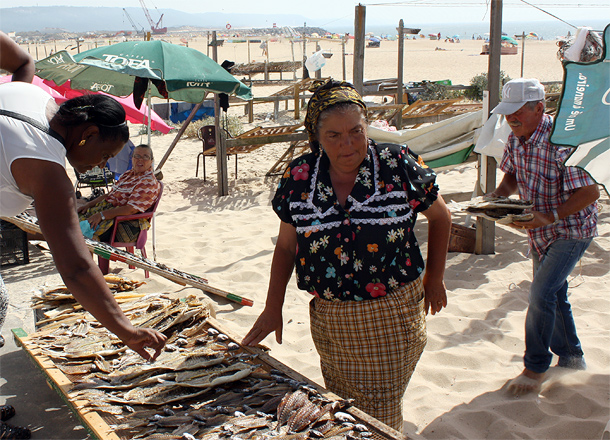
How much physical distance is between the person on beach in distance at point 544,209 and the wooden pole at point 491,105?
6.63 feet

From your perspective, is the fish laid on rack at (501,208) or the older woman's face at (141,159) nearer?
the fish laid on rack at (501,208)

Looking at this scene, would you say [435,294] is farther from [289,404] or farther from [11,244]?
[11,244]

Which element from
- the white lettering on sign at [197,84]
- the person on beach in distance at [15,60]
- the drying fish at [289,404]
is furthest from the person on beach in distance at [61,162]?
the white lettering on sign at [197,84]

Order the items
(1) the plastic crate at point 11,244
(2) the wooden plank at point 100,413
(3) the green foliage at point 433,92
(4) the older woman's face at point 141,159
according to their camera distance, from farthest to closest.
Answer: (3) the green foliage at point 433,92 < (1) the plastic crate at point 11,244 < (4) the older woman's face at point 141,159 < (2) the wooden plank at point 100,413

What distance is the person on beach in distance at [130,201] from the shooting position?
506cm

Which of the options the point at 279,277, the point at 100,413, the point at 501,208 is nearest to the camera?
the point at 100,413

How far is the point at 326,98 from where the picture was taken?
85.1 inches

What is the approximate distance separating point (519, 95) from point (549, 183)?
499mm

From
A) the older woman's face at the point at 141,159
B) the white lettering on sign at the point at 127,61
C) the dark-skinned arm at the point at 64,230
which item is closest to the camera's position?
the dark-skinned arm at the point at 64,230

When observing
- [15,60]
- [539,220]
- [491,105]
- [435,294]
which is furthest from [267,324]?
[491,105]

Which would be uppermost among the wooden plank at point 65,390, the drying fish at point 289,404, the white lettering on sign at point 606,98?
the white lettering on sign at point 606,98

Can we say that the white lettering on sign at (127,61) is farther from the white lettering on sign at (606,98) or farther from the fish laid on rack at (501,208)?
the white lettering on sign at (606,98)

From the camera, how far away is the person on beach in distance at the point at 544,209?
9.42ft

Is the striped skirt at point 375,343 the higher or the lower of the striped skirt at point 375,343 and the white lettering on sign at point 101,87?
the lower
